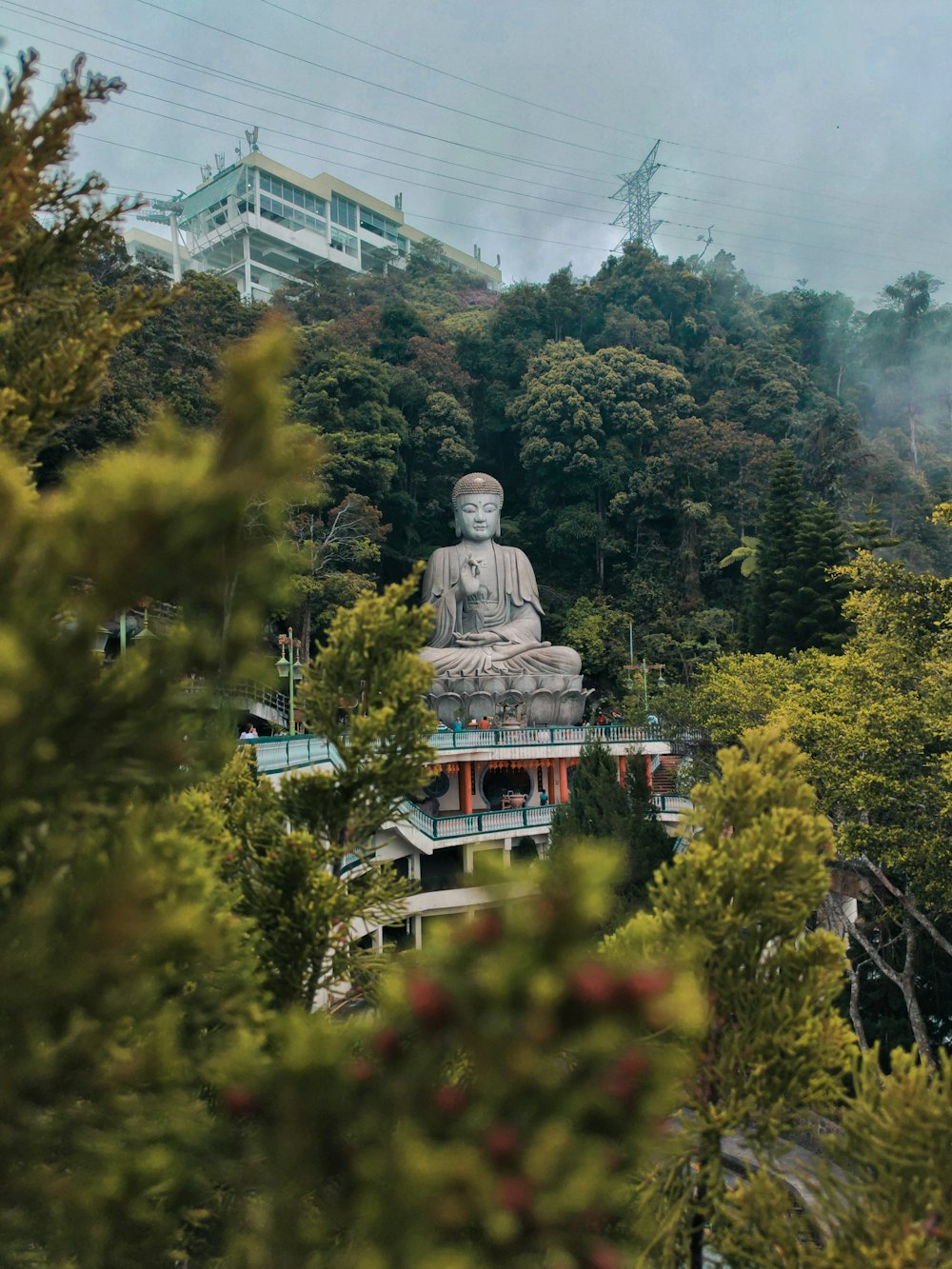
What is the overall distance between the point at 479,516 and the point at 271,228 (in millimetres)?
34495

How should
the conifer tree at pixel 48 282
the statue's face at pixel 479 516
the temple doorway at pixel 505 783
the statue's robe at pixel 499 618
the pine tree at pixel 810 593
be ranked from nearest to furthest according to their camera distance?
1. the conifer tree at pixel 48 282
2. the temple doorway at pixel 505 783
3. the pine tree at pixel 810 593
4. the statue's robe at pixel 499 618
5. the statue's face at pixel 479 516

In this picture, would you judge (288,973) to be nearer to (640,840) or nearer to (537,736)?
(640,840)

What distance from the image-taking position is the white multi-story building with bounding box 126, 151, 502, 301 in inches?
1937

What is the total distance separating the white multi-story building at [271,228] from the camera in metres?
49.2

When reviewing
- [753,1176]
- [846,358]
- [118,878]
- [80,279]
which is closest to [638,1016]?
[118,878]

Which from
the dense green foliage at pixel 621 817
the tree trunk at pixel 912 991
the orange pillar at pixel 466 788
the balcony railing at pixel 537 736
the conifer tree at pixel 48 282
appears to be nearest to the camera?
the conifer tree at pixel 48 282

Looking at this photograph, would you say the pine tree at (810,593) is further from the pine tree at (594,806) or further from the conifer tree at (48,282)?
the conifer tree at (48,282)

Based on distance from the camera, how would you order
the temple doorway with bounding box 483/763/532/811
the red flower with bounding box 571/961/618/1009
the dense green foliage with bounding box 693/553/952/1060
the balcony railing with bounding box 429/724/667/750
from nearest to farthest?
1. the red flower with bounding box 571/961/618/1009
2. the dense green foliage with bounding box 693/553/952/1060
3. the balcony railing with bounding box 429/724/667/750
4. the temple doorway with bounding box 483/763/532/811

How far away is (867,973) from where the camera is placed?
12.6 m

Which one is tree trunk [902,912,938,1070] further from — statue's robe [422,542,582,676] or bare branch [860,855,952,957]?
statue's robe [422,542,582,676]

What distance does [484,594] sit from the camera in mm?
22734

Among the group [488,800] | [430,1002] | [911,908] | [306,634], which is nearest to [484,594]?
[306,634]

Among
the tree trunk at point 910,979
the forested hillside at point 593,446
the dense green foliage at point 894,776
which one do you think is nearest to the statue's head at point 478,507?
the forested hillside at point 593,446

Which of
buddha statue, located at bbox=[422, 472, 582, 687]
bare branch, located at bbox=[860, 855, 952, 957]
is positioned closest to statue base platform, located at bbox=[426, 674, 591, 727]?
buddha statue, located at bbox=[422, 472, 582, 687]
